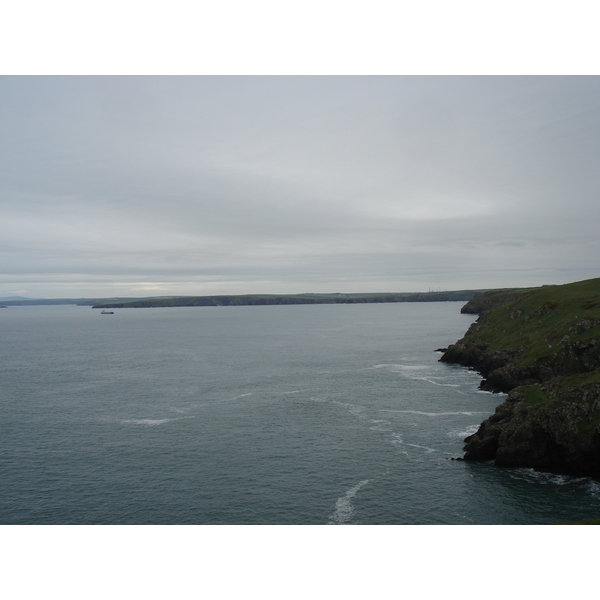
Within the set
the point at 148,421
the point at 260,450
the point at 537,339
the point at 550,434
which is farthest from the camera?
the point at 537,339

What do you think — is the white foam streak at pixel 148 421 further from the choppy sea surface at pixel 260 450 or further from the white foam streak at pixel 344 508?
the white foam streak at pixel 344 508

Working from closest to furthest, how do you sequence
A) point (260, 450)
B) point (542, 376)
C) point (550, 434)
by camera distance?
point (550, 434) < point (260, 450) < point (542, 376)

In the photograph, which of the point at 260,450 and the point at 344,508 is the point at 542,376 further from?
the point at 344,508

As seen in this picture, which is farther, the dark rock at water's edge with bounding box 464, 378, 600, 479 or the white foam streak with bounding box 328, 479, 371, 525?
the dark rock at water's edge with bounding box 464, 378, 600, 479

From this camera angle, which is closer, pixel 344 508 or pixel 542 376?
pixel 344 508

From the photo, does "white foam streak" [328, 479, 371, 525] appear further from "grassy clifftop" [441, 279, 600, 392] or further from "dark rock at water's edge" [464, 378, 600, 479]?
"grassy clifftop" [441, 279, 600, 392]

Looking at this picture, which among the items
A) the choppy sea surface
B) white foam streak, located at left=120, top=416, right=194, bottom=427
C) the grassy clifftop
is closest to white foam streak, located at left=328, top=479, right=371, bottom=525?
the choppy sea surface

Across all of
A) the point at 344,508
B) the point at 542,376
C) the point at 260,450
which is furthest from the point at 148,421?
the point at 542,376
